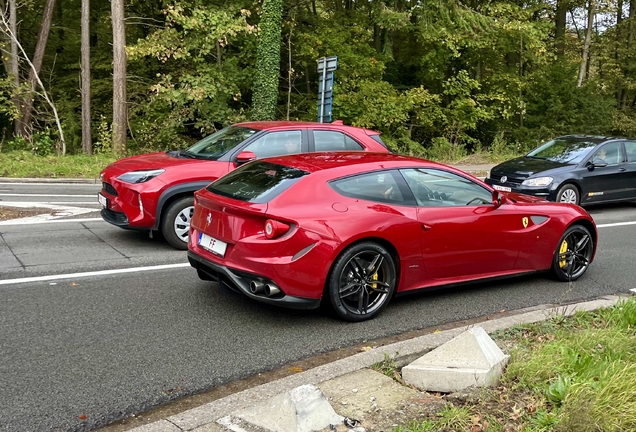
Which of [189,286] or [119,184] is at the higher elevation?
→ [119,184]

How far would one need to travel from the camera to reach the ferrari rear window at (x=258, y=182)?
17.0 feet

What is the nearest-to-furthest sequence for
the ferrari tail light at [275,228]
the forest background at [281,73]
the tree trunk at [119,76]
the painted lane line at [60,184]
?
the ferrari tail light at [275,228] < the painted lane line at [60,184] < the tree trunk at [119,76] < the forest background at [281,73]

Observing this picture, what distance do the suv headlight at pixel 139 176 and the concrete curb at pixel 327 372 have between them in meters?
4.17

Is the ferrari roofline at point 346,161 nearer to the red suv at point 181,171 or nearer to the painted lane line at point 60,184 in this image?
A: the red suv at point 181,171

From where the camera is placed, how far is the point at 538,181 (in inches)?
464

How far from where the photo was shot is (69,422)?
3.51 m

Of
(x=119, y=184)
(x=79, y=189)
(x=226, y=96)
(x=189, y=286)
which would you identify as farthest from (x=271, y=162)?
(x=226, y=96)

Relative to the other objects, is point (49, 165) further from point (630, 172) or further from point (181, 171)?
point (630, 172)

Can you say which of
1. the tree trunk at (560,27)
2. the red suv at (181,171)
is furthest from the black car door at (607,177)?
the tree trunk at (560,27)

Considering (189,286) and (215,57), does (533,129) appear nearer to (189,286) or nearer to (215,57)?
(215,57)

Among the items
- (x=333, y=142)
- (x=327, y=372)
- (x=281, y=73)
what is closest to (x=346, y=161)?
(x=327, y=372)

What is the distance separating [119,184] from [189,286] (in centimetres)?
202

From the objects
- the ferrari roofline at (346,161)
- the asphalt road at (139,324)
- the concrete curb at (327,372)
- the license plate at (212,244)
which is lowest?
the asphalt road at (139,324)

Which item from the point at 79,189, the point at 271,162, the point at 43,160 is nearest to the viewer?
the point at 271,162
